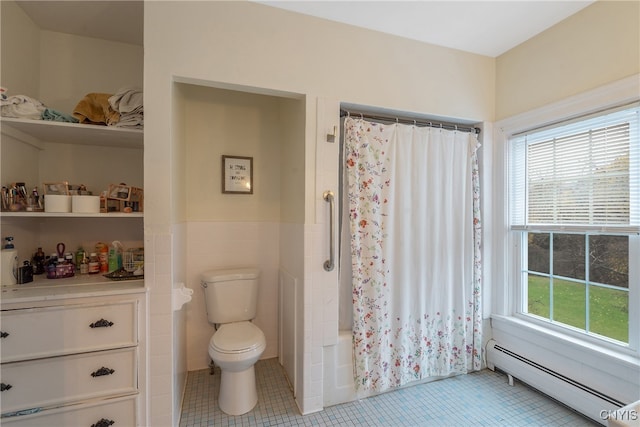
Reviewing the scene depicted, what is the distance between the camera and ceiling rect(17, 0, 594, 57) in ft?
5.49

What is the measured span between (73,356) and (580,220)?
292cm

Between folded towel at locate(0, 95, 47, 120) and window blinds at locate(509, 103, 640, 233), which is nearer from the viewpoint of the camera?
folded towel at locate(0, 95, 47, 120)

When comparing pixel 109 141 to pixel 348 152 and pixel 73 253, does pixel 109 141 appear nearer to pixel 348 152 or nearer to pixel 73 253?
pixel 73 253

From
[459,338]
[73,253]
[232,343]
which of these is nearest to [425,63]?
[459,338]

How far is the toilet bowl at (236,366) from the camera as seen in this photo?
5.67 ft

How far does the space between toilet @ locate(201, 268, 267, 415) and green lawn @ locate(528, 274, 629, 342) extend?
200 cm

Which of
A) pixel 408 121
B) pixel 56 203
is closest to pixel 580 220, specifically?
A: pixel 408 121

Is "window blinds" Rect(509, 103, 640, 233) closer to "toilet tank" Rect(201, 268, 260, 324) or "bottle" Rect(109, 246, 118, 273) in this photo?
"toilet tank" Rect(201, 268, 260, 324)

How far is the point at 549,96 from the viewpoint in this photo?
6.32ft

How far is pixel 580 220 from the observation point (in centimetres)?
180

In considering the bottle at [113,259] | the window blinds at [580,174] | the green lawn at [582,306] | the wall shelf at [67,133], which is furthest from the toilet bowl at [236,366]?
the window blinds at [580,174]

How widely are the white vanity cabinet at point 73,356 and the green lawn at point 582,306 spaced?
8.46ft

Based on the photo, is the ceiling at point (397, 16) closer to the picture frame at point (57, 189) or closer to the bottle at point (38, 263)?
the picture frame at point (57, 189)

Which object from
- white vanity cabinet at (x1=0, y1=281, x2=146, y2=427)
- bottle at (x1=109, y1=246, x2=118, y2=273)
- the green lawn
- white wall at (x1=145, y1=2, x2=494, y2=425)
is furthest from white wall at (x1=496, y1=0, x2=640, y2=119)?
bottle at (x1=109, y1=246, x2=118, y2=273)
